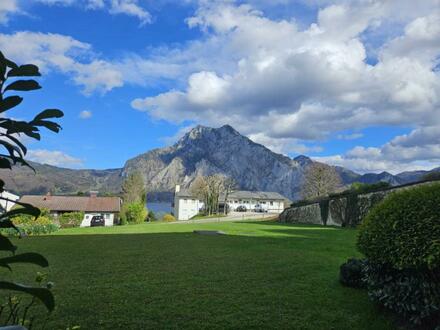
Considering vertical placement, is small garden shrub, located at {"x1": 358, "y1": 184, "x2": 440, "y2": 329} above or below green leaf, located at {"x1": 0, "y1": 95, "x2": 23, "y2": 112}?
below

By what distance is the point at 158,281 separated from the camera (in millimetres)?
7301

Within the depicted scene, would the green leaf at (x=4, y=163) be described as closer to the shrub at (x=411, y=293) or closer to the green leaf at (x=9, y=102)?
the green leaf at (x=9, y=102)

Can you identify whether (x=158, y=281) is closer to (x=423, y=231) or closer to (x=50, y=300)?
(x=423, y=231)

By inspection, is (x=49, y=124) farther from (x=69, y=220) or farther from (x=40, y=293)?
(x=69, y=220)

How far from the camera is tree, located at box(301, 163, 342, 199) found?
194ft

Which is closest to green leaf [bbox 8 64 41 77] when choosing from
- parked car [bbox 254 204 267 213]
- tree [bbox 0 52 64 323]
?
tree [bbox 0 52 64 323]

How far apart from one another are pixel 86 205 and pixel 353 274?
65.7 meters

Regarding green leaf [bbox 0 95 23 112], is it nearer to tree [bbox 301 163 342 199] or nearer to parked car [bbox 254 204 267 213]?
tree [bbox 301 163 342 199]

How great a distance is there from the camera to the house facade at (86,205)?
6438 cm

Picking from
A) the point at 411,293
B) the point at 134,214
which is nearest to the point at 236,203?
the point at 134,214

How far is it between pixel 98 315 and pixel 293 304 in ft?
8.99

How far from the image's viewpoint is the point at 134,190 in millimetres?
73250

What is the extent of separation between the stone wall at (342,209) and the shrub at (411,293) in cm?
2186

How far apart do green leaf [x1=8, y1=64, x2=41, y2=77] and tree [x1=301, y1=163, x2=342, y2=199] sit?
192 ft
